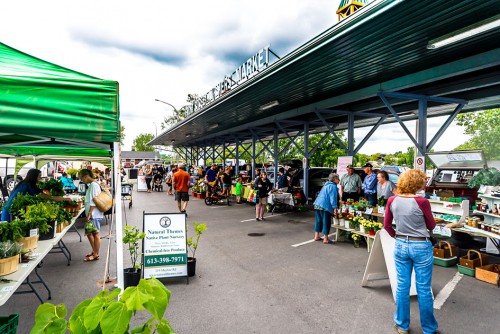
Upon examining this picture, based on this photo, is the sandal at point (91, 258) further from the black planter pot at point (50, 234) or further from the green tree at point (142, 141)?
the green tree at point (142, 141)

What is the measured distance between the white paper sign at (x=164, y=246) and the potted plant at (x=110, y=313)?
10.7 ft

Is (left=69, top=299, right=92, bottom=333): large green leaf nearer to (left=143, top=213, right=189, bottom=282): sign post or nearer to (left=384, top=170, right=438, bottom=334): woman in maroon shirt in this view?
(left=384, top=170, right=438, bottom=334): woman in maroon shirt

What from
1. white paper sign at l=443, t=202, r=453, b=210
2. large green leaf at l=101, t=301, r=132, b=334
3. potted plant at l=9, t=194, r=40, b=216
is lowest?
white paper sign at l=443, t=202, r=453, b=210

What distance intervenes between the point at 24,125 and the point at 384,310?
4375 mm

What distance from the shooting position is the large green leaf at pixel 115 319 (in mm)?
1356

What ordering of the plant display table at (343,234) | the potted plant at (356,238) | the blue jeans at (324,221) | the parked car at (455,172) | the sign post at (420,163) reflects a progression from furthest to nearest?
the sign post at (420,163) → the blue jeans at (324,221) → the potted plant at (356,238) → the parked car at (455,172) → the plant display table at (343,234)

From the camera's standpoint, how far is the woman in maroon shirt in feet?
10.4

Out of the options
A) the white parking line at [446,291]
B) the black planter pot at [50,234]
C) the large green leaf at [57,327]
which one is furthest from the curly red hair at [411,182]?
the black planter pot at [50,234]

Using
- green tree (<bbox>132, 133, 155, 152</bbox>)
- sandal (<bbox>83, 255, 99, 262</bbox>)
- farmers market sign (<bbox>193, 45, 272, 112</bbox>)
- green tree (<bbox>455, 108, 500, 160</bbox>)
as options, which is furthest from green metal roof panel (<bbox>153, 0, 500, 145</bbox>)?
green tree (<bbox>132, 133, 155, 152</bbox>)

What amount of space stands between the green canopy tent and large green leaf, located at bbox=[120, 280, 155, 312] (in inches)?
63.2

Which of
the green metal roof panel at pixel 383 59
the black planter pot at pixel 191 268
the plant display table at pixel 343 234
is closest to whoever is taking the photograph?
the green metal roof panel at pixel 383 59

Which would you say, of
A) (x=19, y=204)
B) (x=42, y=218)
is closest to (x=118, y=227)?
(x=42, y=218)

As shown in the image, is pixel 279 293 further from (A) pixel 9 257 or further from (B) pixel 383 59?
(B) pixel 383 59

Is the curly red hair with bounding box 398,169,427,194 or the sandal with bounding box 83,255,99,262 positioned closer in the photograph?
the curly red hair with bounding box 398,169,427,194
